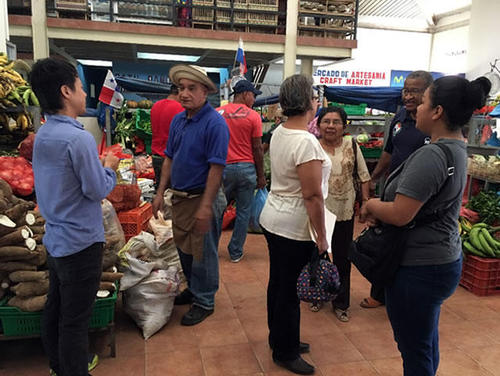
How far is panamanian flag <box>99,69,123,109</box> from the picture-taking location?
639 centimetres

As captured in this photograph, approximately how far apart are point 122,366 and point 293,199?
1493 mm

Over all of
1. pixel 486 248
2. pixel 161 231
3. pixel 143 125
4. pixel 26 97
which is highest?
pixel 26 97

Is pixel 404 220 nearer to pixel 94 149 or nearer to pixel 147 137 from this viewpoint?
pixel 94 149

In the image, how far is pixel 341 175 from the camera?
321 cm

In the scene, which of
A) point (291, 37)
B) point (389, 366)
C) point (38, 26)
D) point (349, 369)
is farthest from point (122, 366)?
point (291, 37)

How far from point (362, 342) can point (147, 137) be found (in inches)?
223

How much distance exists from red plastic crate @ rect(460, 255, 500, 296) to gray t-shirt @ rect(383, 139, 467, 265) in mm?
2469

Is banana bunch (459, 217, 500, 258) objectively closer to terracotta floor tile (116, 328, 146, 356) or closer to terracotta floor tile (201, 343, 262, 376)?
terracotta floor tile (201, 343, 262, 376)

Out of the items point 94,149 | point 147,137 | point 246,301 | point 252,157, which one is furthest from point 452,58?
point 94,149

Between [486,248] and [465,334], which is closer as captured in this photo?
[465,334]

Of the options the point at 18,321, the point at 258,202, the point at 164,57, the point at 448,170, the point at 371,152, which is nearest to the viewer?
the point at 448,170

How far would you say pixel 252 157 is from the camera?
4.41 m

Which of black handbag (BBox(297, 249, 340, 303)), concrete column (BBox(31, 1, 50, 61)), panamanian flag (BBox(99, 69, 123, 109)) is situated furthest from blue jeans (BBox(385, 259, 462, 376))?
concrete column (BBox(31, 1, 50, 61))

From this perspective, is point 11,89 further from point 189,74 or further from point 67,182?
point 67,182
